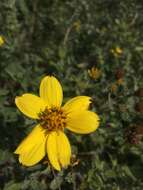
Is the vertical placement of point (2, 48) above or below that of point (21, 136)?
above

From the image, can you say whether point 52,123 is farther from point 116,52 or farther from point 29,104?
point 116,52

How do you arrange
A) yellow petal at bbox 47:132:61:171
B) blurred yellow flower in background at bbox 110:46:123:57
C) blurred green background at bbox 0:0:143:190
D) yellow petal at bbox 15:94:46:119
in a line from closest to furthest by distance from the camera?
yellow petal at bbox 47:132:61:171 < yellow petal at bbox 15:94:46:119 < blurred green background at bbox 0:0:143:190 < blurred yellow flower in background at bbox 110:46:123:57

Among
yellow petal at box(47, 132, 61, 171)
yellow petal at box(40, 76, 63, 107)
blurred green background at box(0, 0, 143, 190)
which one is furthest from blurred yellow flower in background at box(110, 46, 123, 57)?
yellow petal at box(47, 132, 61, 171)

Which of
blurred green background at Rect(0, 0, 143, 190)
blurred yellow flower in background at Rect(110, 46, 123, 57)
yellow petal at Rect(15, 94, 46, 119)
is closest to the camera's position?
yellow petal at Rect(15, 94, 46, 119)

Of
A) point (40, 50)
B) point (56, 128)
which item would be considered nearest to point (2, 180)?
point (56, 128)

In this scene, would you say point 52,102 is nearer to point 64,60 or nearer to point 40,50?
point 64,60

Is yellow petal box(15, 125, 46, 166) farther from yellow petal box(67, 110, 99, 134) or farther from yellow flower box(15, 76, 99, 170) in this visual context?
yellow petal box(67, 110, 99, 134)

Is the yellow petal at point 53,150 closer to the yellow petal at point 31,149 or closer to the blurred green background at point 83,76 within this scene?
the yellow petal at point 31,149

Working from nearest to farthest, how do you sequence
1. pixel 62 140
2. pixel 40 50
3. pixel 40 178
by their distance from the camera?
pixel 62 140, pixel 40 178, pixel 40 50
